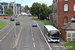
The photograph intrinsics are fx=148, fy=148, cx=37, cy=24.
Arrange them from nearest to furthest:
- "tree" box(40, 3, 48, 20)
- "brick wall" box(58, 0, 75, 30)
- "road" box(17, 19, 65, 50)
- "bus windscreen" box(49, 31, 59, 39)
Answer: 1. "road" box(17, 19, 65, 50)
2. "bus windscreen" box(49, 31, 59, 39)
3. "brick wall" box(58, 0, 75, 30)
4. "tree" box(40, 3, 48, 20)

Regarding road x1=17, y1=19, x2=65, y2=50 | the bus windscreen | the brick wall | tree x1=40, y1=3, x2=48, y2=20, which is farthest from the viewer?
tree x1=40, y1=3, x2=48, y2=20

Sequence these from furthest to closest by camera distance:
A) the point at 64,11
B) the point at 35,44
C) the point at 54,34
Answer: the point at 64,11
the point at 54,34
the point at 35,44

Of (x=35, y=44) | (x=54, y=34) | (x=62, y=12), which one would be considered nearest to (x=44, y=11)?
(x=62, y=12)

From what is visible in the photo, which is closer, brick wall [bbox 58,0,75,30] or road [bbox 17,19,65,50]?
road [bbox 17,19,65,50]

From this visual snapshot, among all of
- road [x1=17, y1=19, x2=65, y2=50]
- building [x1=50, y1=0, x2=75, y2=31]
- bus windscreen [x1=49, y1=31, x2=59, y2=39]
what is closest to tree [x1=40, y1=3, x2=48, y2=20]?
building [x1=50, y1=0, x2=75, y2=31]

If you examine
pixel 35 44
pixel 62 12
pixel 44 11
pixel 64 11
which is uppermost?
pixel 44 11

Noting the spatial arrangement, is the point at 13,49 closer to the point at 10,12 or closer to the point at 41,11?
the point at 41,11

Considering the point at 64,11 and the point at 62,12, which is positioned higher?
the point at 64,11

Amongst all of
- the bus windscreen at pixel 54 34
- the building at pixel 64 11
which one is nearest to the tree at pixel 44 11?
the building at pixel 64 11

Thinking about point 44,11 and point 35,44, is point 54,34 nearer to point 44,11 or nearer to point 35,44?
point 35,44

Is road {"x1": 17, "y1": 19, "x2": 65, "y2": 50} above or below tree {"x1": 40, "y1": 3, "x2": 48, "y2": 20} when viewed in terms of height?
below

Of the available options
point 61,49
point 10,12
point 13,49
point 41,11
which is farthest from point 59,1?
point 10,12

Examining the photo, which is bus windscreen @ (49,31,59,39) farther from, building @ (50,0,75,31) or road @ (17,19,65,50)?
building @ (50,0,75,31)

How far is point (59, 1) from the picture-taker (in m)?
38.5
